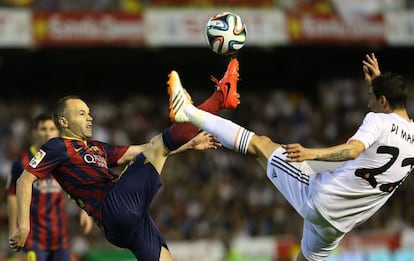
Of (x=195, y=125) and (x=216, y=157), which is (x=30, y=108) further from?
(x=195, y=125)

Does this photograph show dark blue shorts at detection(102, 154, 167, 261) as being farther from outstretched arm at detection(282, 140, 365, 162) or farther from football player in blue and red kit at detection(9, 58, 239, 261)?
outstretched arm at detection(282, 140, 365, 162)

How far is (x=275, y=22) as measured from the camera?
59.8 ft

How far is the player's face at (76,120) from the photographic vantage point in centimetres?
757

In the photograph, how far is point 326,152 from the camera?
270 inches

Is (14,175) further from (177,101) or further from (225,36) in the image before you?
(225,36)

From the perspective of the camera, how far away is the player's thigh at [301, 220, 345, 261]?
305 inches

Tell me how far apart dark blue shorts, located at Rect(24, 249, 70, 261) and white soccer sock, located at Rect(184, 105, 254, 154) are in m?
2.67

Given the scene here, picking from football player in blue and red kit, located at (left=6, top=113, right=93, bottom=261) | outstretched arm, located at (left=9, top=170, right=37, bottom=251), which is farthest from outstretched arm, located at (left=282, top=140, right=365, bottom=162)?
football player in blue and red kit, located at (left=6, top=113, right=93, bottom=261)

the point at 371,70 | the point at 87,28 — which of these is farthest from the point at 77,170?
the point at 87,28

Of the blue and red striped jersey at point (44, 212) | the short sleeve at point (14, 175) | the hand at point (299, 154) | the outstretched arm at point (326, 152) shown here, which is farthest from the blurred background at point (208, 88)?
the hand at point (299, 154)

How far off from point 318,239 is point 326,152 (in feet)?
4.31

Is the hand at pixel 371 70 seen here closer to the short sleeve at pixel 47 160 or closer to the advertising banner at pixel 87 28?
the short sleeve at pixel 47 160

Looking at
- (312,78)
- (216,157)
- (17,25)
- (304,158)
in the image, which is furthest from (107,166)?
(312,78)

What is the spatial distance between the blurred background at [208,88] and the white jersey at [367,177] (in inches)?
227
